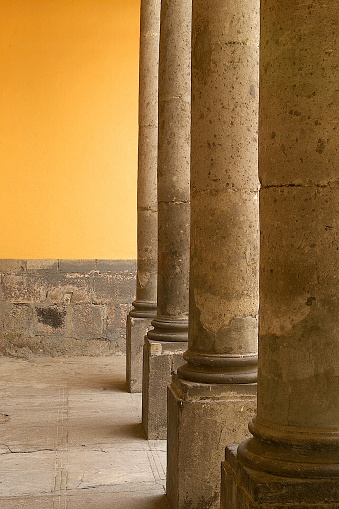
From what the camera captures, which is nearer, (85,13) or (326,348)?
(326,348)

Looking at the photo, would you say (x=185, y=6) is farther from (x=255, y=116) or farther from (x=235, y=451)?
(x=235, y=451)

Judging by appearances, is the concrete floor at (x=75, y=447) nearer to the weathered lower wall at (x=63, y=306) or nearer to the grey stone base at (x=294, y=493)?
the weathered lower wall at (x=63, y=306)

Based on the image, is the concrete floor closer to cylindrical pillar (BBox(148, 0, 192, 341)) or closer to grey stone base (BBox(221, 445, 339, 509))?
cylindrical pillar (BBox(148, 0, 192, 341))

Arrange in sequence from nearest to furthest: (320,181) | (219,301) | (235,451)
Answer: (320,181) < (235,451) < (219,301)

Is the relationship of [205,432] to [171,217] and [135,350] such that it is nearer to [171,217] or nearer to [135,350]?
[171,217]

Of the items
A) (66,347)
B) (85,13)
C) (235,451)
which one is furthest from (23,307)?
(235,451)

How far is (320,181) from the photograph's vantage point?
2.62 m

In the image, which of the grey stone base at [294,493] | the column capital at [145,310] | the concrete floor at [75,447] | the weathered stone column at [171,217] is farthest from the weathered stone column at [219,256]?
the column capital at [145,310]

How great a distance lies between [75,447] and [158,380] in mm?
879

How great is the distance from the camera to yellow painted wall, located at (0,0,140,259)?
10359mm

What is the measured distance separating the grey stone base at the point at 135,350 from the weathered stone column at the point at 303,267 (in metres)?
5.13

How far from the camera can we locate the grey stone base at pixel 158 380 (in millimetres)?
5922

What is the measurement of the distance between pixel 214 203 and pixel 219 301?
580 millimetres

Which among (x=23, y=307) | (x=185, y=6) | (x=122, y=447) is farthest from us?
(x=23, y=307)
